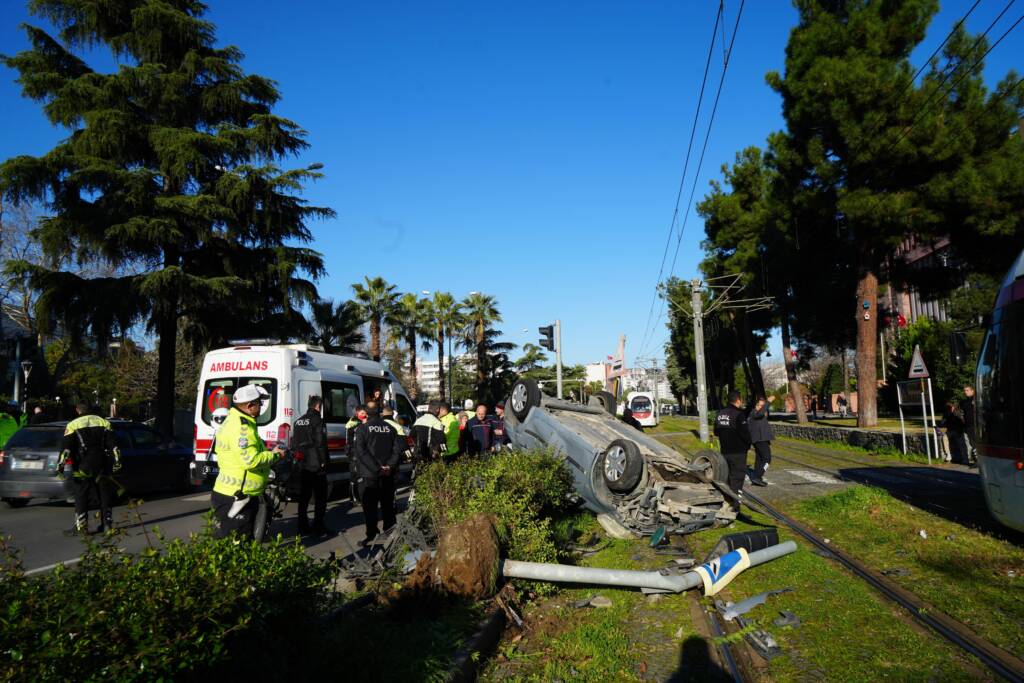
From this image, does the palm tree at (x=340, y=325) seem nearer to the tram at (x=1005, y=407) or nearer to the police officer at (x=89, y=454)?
the police officer at (x=89, y=454)

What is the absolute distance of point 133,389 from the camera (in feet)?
139

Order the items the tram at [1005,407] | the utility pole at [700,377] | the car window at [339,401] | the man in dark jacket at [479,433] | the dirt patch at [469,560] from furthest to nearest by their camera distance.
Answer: the utility pole at [700,377], the man in dark jacket at [479,433], the car window at [339,401], the tram at [1005,407], the dirt patch at [469,560]

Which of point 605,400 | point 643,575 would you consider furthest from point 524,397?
point 643,575

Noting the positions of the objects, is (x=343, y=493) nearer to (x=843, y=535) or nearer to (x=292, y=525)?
(x=292, y=525)

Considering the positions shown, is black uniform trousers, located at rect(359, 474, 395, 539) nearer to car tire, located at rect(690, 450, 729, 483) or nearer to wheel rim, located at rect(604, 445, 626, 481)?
wheel rim, located at rect(604, 445, 626, 481)

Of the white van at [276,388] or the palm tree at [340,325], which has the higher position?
the palm tree at [340,325]

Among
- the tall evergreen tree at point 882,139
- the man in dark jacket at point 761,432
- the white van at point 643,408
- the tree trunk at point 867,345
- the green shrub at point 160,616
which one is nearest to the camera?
the green shrub at point 160,616

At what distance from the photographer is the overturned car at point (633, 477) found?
27.5ft

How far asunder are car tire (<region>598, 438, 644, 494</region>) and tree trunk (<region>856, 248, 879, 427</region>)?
19.8 m

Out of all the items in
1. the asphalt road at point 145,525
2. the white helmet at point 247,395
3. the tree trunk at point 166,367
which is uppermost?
the tree trunk at point 166,367

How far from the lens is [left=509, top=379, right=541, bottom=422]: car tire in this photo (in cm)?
1086

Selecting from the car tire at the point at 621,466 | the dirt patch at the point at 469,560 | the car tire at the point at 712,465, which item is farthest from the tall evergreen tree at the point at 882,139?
the dirt patch at the point at 469,560

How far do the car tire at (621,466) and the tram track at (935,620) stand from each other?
Answer: 2.11m

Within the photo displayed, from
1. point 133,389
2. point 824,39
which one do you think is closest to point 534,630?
point 824,39
